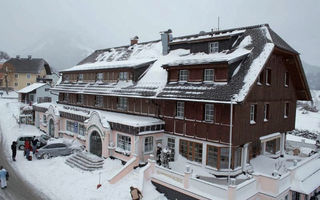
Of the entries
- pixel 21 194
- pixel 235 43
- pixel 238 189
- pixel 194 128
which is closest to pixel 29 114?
pixel 21 194

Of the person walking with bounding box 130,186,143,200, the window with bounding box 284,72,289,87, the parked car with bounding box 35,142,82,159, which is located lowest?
the person walking with bounding box 130,186,143,200

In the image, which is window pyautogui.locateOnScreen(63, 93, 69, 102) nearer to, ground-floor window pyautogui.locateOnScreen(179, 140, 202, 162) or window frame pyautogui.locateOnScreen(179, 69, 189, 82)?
window frame pyautogui.locateOnScreen(179, 69, 189, 82)

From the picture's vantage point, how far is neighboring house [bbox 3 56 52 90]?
73.5m

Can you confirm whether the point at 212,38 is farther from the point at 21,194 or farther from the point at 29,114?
the point at 29,114

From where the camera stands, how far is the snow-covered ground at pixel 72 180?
58.7 ft

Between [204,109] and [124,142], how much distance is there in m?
7.30

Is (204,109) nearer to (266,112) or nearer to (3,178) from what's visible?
(266,112)

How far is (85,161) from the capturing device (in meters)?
23.0

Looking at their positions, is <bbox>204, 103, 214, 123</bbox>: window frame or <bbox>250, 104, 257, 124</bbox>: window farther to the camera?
<bbox>250, 104, 257, 124</bbox>: window

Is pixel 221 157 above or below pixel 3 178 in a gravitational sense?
above

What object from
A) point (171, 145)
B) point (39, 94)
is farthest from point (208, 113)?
point (39, 94)

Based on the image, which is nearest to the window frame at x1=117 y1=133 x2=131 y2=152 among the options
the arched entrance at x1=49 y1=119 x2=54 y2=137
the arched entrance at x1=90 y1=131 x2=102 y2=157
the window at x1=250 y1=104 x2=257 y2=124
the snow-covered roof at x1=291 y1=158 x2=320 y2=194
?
the arched entrance at x1=90 y1=131 x2=102 y2=157

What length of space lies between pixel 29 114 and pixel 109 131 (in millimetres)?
21326

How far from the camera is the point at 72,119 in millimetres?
29391
